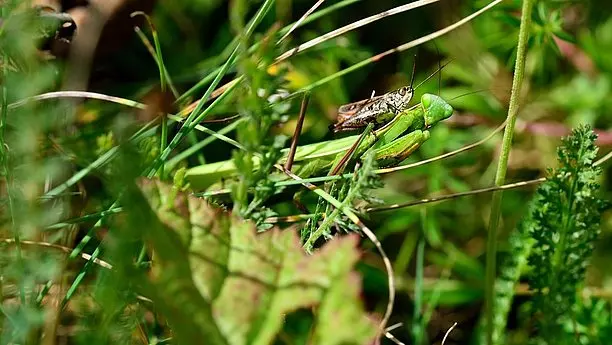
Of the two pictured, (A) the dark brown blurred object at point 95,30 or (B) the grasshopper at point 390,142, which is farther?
(A) the dark brown blurred object at point 95,30

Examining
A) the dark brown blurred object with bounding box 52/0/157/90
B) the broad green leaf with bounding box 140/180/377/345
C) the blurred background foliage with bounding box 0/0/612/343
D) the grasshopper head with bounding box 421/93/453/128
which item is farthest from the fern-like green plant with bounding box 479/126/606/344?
the dark brown blurred object with bounding box 52/0/157/90

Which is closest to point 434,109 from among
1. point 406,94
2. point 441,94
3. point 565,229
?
point 406,94

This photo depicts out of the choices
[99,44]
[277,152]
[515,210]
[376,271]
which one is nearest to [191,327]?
[277,152]

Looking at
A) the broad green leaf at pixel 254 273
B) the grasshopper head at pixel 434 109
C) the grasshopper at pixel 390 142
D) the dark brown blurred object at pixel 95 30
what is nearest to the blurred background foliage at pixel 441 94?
the dark brown blurred object at pixel 95 30

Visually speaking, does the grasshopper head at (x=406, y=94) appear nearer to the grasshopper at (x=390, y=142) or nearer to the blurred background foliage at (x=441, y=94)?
the grasshopper at (x=390, y=142)

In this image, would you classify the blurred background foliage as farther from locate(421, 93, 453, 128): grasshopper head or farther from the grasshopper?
locate(421, 93, 453, 128): grasshopper head

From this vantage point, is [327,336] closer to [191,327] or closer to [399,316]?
[191,327]
